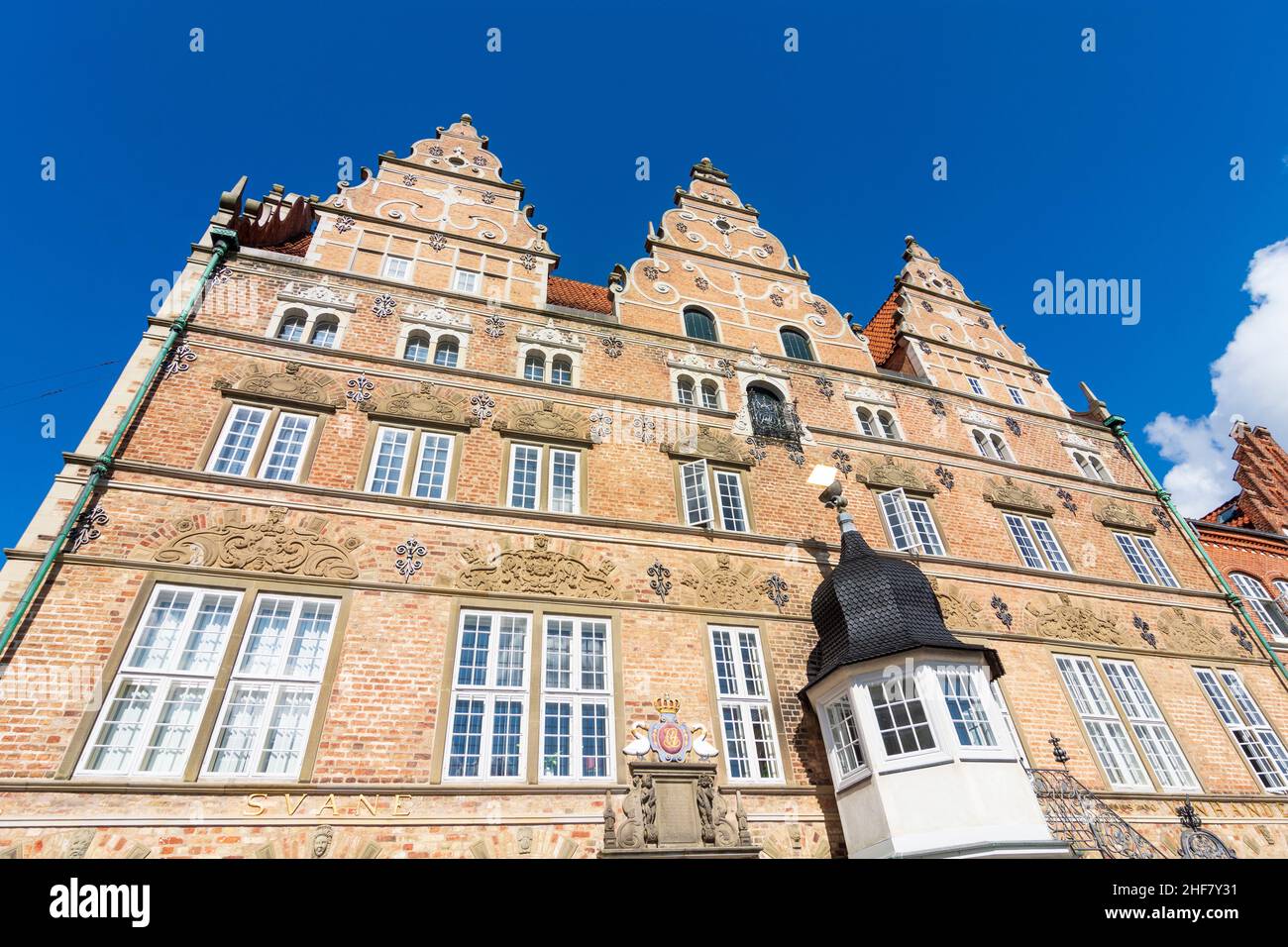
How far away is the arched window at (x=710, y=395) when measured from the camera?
528 inches

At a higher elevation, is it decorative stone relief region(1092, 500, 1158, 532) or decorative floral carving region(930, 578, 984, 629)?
decorative stone relief region(1092, 500, 1158, 532)

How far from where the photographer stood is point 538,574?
9.45 m

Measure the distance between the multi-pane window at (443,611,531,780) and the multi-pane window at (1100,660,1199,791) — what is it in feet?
34.5

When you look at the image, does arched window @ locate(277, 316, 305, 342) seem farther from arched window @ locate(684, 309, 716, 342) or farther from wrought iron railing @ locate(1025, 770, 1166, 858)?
wrought iron railing @ locate(1025, 770, 1166, 858)

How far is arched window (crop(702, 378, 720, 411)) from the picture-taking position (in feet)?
44.0

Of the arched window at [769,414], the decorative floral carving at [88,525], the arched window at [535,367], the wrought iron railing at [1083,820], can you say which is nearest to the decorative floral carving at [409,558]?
the decorative floral carving at [88,525]

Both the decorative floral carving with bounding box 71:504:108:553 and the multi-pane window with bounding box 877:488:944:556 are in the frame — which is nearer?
the decorative floral carving with bounding box 71:504:108:553

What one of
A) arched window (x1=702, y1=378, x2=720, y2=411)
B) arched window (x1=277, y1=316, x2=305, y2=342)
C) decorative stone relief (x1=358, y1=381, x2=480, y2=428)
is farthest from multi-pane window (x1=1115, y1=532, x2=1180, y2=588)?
arched window (x1=277, y1=316, x2=305, y2=342)

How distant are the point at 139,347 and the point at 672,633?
9317mm

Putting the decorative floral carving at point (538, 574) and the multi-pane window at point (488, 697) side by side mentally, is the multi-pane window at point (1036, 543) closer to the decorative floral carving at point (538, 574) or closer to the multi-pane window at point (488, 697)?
the decorative floral carving at point (538, 574)

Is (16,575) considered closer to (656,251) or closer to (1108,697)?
(656,251)

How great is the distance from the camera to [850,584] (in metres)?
9.53

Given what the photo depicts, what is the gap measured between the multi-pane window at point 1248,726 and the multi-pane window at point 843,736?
8.39 m
